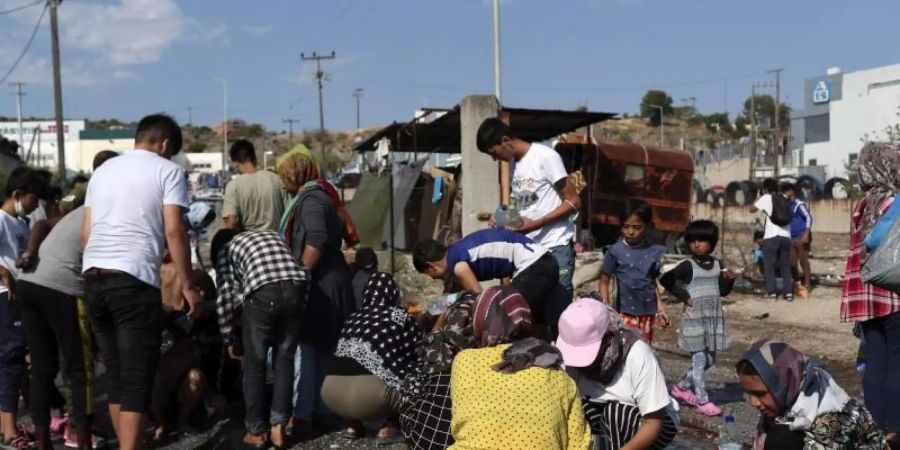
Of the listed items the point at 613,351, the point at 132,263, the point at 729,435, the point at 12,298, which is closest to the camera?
the point at 613,351

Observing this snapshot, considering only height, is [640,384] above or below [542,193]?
below

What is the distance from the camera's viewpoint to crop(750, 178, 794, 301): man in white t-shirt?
480 inches

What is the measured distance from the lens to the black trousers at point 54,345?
16.5 feet

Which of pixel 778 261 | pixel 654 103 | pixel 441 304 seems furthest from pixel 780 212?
pixel 654 103

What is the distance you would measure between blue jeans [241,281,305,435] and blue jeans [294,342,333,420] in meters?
0.19

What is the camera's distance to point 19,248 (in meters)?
5.62

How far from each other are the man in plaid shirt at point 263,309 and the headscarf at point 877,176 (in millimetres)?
2945

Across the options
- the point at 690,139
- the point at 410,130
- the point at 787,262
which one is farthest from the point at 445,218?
the point at 690,139

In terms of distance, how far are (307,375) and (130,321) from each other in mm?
1358

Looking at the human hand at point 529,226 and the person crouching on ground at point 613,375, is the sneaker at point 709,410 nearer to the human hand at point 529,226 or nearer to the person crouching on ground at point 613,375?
the human hand at point 529,226

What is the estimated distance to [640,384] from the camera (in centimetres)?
369

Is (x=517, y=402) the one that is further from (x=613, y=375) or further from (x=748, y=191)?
(x=748, y=191)

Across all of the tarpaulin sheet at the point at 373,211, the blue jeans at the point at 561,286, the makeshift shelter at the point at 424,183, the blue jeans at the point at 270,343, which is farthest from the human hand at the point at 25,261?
the tarpaulin sheet at the point at 373,211

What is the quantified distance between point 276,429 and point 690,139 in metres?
82.1
